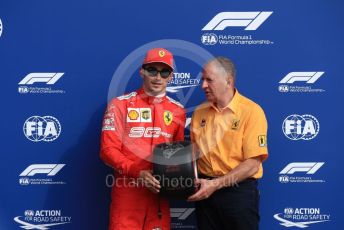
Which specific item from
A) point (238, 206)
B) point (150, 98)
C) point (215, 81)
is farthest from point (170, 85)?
point (238, 206)

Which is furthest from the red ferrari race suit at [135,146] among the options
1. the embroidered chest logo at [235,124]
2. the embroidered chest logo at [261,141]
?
the embroidered chest logo at [261,141]

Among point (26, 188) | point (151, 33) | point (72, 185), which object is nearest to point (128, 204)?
point (72, 185)

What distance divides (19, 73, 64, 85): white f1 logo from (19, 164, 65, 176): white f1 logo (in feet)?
1.86

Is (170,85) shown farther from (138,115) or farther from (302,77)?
(302,77)

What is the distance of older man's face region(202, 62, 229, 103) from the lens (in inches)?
88.4

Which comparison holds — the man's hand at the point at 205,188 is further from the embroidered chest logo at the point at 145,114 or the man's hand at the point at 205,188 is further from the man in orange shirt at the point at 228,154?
the embroidered chest logo at the point at 145,114

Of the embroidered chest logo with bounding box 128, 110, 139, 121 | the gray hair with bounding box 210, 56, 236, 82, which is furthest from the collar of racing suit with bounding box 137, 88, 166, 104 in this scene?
the gray hair with bounding box 210, 56, 236, 82

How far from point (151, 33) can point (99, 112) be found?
639 millimetres

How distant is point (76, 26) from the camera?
8.95 ft

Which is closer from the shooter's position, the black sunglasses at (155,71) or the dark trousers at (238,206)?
the dark trousers at (238,206)

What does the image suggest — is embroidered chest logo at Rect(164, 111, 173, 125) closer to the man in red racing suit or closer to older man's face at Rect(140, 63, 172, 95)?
the man in red racing suit

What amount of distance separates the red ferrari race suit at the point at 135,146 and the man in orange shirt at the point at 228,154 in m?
0.22

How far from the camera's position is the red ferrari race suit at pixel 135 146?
7.37 ft

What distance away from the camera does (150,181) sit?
209 centimetres
